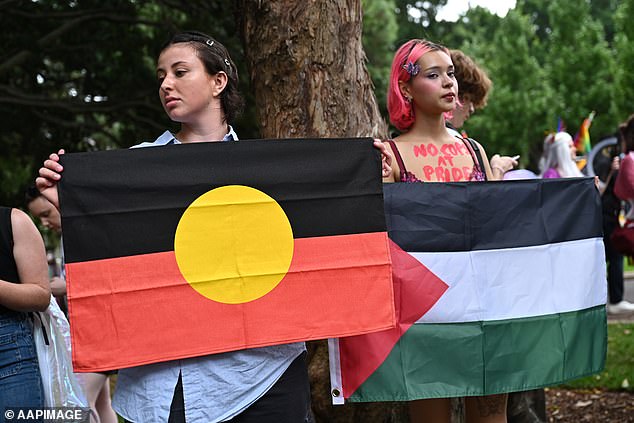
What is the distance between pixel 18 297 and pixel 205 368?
0.95m

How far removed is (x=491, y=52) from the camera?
3519 cm

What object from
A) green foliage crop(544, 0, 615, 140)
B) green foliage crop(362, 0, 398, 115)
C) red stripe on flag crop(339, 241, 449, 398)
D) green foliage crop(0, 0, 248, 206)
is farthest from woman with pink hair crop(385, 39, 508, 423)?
green foliage crop(544, 0, 615, 140)

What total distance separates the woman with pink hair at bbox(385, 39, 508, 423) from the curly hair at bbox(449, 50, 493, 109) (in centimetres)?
97

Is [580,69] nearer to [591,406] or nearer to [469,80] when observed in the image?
[591,406]

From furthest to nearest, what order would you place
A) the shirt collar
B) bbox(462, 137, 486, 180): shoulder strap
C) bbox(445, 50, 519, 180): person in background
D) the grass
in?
the grass → bbox(445, 50, 519, 180): person in background → bbox(462, 137, 486, 180): shoulder strap → the shirt collar

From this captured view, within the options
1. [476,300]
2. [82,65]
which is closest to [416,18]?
[82,65]

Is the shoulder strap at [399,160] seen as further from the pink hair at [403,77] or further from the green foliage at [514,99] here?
the green foliage at [514,99]

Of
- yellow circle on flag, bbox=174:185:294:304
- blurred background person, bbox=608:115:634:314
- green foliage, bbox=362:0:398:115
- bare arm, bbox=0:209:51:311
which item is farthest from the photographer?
green foliage, bbox=362:0:398:115

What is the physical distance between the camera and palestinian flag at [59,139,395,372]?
2.69m

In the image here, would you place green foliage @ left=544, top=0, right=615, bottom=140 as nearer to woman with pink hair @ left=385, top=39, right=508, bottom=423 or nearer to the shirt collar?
woman with pink hair @ left=385, top=39, right=508, bottom=423

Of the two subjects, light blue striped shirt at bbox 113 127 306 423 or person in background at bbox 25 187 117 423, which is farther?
person in background at bbox 25 187 117 423

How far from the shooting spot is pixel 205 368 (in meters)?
2.70

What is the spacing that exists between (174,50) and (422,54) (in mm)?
1146

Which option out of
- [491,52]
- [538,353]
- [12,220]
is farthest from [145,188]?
[491,52]
